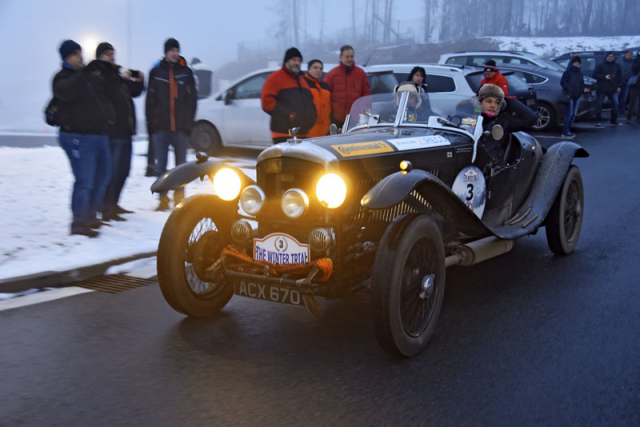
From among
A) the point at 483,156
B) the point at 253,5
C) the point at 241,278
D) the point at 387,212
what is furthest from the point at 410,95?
the point at 253,5

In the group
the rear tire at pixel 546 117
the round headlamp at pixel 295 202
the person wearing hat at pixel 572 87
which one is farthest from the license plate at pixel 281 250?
the rear tire at pixel 546 117

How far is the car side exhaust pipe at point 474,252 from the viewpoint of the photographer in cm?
474

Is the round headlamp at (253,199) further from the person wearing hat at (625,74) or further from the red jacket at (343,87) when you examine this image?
the person wearing hat at (625,74)

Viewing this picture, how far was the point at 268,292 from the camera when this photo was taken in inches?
154

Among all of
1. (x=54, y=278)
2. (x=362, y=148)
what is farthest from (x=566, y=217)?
(x=54, y=278)

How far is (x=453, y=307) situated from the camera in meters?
4.71

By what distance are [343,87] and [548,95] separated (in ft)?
28.5

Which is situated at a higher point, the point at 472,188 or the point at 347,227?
the point at 472,188

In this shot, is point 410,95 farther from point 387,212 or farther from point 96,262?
point 96,262

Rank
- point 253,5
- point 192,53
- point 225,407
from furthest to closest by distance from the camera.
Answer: point 253,5
point 192,53
point 225,407

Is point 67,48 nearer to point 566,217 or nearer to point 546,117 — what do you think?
point 566,217

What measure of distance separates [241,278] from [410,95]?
2.28 meters

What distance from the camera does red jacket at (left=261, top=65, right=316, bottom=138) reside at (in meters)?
7.70

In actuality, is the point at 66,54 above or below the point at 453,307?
above
